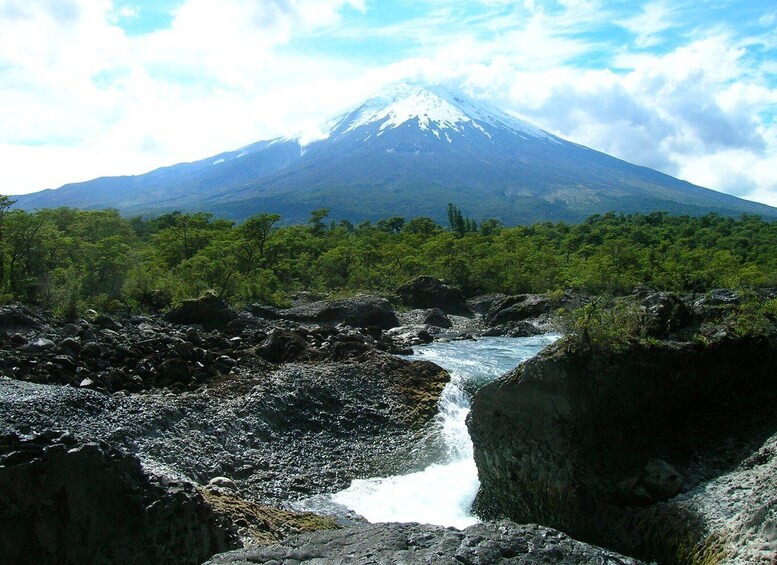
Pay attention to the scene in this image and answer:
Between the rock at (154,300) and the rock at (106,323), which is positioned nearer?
the rock at (106,323)

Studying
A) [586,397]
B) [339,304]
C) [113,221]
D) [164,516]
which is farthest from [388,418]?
[113,221]

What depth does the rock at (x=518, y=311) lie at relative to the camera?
1250 inches

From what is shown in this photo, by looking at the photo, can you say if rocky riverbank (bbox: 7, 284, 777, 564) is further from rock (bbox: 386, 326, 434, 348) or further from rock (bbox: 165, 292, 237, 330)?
rock (bbox: 386, 326, 434, 348)

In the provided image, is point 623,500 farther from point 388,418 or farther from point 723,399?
point 388,418

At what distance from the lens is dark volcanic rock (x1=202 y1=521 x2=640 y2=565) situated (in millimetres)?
4871

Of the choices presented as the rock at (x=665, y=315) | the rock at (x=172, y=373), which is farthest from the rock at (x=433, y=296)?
the rock at (x=665, y=315)

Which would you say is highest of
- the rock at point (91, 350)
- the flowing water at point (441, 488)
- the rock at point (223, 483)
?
the rock at point (91, 350)

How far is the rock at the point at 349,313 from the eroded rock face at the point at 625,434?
17247 mm

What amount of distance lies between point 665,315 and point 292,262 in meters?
34.6

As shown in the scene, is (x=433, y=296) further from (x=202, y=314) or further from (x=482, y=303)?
(x=202, y=314)

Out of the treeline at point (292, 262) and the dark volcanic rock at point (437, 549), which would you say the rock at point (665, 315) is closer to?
the dark volcanic rock at point (437, 549)

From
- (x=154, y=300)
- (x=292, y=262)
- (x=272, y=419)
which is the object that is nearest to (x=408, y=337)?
(x=154, y=300)

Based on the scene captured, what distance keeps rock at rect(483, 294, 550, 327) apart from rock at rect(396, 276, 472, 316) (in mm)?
3362

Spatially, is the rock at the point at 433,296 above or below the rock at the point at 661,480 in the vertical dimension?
below
